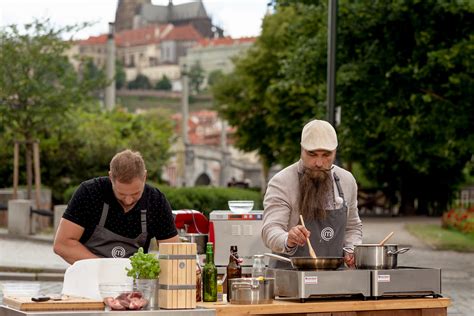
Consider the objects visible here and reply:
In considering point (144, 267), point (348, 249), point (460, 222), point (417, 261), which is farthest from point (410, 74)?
point (144, 267)

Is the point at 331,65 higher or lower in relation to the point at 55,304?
higher

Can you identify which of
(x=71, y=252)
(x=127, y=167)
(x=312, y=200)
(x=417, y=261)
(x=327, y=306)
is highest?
(x=127, y=167)

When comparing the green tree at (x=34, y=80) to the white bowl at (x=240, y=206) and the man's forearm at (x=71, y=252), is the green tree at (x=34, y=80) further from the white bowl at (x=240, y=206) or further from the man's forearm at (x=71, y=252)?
the man's forearm at (x=71, y=252)

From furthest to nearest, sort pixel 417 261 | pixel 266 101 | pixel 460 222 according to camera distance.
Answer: pixel 266 101 < pixel 460 222 < pixel 417 261

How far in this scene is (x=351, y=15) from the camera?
30641mm

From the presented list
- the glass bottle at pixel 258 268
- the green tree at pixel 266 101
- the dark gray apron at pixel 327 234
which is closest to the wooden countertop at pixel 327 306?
the glass bottle at pixel 258 268

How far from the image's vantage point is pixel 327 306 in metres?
8.28

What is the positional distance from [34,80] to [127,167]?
89.7 feet

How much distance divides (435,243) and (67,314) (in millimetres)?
26910

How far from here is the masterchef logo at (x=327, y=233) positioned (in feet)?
30.7

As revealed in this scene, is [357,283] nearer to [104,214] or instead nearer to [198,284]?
[198,284]

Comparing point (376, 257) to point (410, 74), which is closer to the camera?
point (376, 257)

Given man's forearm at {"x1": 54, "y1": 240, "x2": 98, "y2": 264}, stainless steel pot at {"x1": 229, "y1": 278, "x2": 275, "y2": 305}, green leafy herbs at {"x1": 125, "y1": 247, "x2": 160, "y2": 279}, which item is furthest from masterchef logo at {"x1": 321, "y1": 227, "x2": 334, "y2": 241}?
green leafy herbs at {"x1": 125, "y1": 247, "x2": 160, "y2": 279}

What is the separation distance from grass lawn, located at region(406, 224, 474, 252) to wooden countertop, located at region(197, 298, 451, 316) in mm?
23528
